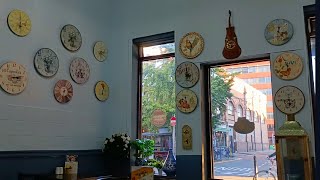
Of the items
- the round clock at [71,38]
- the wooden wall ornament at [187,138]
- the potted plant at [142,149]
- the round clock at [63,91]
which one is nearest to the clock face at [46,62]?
the round clock at [63,91]

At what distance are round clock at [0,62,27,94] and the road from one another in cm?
266

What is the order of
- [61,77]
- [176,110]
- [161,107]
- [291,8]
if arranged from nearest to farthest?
[291,8] → [61,77] → [176,110] → [161,107]

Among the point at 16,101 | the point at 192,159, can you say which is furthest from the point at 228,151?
the point at 16,101

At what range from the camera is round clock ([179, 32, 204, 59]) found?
14.3ft

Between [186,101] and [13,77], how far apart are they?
7.17ft

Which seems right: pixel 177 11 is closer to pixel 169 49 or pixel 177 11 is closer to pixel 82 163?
pixel 169 49

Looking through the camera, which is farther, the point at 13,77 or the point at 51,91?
the point at 51,91

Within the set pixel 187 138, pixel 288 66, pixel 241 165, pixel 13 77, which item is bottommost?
pixel 241 165

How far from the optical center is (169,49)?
4.82 meters

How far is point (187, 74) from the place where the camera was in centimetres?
437

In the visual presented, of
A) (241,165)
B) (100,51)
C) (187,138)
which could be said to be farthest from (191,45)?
(241,165)

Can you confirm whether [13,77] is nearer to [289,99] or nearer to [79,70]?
[79,70]

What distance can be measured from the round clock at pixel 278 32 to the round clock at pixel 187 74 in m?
1.03

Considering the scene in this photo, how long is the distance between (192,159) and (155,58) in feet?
5.60
